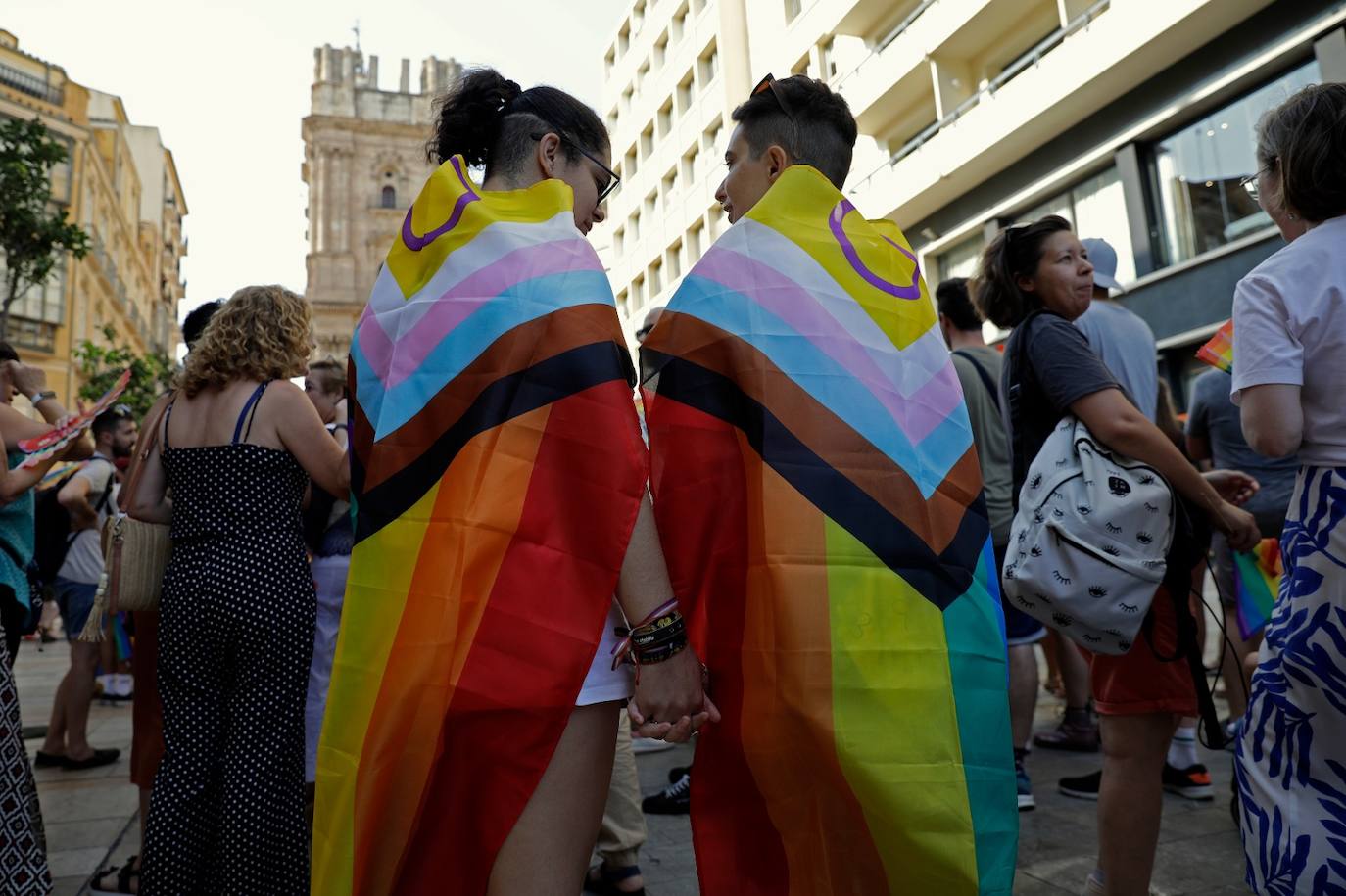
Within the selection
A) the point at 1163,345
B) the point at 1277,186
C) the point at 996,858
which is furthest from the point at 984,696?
the point at 1163,345

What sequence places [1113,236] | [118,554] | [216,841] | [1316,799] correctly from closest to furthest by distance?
[1316,799], [216,841], [118,554], [1113,236]

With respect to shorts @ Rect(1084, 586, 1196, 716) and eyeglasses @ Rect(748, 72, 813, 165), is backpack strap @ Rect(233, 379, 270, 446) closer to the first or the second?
eyeglasses @ Rect(748, 72, 813, 165)

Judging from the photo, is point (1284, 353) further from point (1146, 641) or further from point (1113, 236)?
point (1113, 236)

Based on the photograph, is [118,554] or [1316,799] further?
[118,554]

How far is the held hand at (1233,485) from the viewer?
114 inches

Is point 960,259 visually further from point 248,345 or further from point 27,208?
point 248,345

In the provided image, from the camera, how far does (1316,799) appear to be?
195cm

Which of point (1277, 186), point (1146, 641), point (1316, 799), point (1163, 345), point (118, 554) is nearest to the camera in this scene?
point (1316, 799)

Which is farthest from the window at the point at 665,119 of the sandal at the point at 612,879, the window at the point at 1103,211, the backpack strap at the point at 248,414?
the sandal at the point at 612,879

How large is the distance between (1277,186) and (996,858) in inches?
63.7

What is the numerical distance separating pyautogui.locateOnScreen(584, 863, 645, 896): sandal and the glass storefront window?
14.0m

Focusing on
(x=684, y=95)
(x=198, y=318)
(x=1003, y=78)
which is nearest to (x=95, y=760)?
(x=198, y=318)

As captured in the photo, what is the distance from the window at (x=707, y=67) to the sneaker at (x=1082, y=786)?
2967cm

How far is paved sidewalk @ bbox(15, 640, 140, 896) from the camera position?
152 inches
